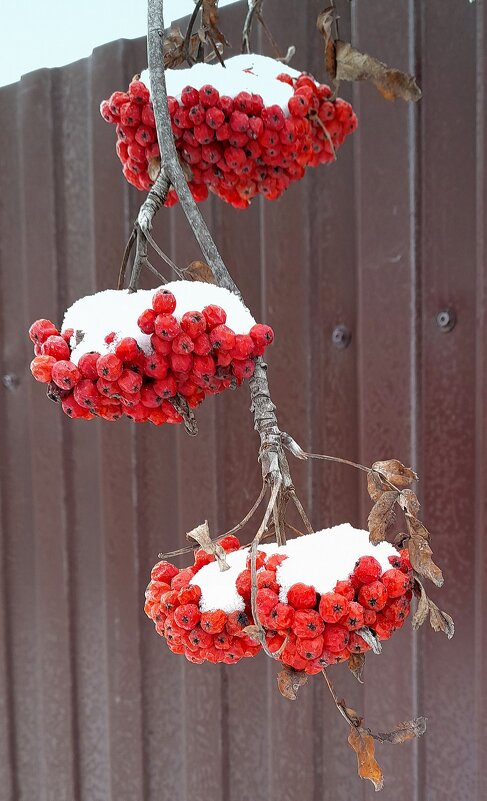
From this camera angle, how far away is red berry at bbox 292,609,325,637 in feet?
1.25

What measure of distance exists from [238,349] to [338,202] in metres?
0.84

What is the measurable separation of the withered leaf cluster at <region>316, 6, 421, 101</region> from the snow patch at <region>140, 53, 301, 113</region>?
0.20 ft

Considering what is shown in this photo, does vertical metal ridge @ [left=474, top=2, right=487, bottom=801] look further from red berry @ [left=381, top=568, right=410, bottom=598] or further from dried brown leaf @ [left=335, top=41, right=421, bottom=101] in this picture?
red berry @ [left=381, top=568, right=410, bottom=598]

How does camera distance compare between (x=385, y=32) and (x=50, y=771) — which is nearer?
(x=385, y=32)

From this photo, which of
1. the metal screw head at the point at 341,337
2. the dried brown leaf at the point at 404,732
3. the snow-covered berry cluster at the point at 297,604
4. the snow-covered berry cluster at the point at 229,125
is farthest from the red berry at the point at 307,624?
the metal screw head at the point at 341,337

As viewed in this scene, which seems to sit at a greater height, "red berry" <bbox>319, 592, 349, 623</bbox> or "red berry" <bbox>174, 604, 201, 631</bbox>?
"red berry" <bbox>319, 592, 349, 623</bbox>

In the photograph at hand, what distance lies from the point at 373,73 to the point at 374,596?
1.71 feet

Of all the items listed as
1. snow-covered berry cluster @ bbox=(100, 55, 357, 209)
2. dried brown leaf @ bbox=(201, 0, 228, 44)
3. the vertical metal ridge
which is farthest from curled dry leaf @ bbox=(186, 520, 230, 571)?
the vertical metal ridge

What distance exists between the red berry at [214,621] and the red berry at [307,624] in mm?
47

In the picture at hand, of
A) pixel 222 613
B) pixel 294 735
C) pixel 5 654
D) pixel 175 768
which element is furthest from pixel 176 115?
pixel 5 654

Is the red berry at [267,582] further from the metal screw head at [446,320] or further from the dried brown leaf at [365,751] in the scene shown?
the metal screw head at [446,320]

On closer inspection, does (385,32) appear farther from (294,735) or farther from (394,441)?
(294,735)

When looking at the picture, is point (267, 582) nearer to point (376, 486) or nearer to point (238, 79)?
point (376, 486)

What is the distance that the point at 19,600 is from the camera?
5.23ft
